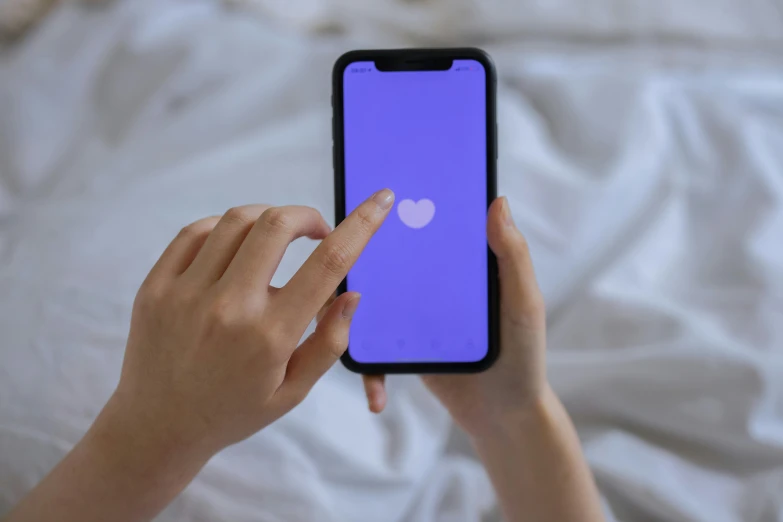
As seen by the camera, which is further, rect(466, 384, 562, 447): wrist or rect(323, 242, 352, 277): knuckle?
rect(466, 384, 562, 447): wrist

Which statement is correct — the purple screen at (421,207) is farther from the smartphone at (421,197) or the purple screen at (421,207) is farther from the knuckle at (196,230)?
the knuckle at (196,230)

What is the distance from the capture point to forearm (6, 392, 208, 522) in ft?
1.40

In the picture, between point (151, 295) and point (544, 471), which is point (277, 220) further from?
point (544, 471)

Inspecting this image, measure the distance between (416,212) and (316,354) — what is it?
164 millimetres

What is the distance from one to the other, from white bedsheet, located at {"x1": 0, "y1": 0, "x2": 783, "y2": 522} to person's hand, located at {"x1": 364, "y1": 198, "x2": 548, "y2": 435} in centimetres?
8

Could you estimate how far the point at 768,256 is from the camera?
0.69 meters

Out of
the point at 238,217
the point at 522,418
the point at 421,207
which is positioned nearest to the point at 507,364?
the point at 522,418

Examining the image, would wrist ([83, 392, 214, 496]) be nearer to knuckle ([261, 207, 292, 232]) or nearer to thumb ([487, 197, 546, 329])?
knuckle ([261, 207, 292, 232])

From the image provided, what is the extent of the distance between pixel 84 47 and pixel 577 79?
68 centimetres

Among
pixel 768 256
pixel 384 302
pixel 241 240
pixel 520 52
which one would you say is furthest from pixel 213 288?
pixel 520 52

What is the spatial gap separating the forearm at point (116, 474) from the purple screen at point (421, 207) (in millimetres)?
178

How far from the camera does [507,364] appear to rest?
541 mm

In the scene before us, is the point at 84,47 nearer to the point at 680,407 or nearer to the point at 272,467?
the point at 272,467

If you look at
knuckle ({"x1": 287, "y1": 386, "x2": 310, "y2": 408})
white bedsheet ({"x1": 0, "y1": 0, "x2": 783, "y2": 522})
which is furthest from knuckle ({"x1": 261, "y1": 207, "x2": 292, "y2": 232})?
white bedsheet ({"x1": 0, "y1": 0, "x2": 783, "y2": 522})
